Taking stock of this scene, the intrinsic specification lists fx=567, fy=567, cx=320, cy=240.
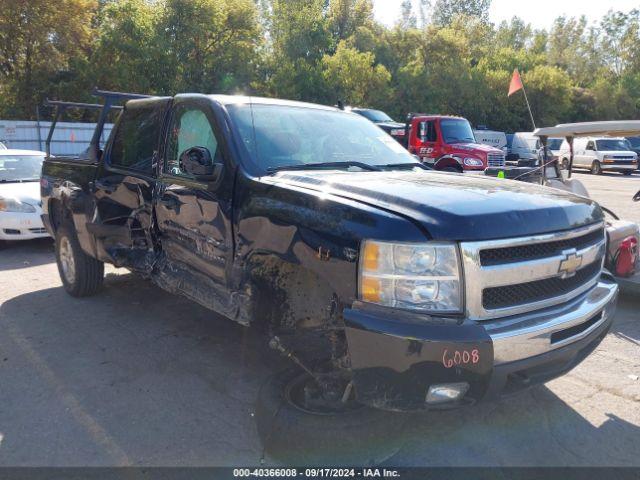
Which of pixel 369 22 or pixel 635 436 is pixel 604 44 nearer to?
pixel 369 22

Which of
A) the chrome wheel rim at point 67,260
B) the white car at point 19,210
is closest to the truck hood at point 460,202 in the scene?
the chrome wheel rim at point 67,260

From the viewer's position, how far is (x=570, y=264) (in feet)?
9.66

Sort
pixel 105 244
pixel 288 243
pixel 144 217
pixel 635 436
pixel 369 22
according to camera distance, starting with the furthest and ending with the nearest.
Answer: pixel 369 22 → pixel 105 244 → pixel 144 217 → pixel 635 436 → pixel 288 243

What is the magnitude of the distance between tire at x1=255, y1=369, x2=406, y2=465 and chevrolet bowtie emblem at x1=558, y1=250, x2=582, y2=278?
1.17 metres

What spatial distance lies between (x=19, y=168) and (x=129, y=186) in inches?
222

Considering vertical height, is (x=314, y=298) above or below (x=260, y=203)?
below

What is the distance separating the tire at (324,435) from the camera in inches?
108

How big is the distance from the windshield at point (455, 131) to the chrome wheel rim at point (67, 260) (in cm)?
1118

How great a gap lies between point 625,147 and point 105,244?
1076 inches

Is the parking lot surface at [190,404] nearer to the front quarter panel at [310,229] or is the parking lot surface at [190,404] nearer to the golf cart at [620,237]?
the golf cart at [620,237]

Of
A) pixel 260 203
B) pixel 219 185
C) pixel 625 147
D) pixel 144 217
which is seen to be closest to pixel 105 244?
pixel 144 217

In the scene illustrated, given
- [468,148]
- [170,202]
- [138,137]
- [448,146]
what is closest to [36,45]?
[448,146]

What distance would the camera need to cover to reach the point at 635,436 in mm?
3197

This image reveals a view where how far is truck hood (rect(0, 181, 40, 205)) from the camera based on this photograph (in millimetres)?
8148
